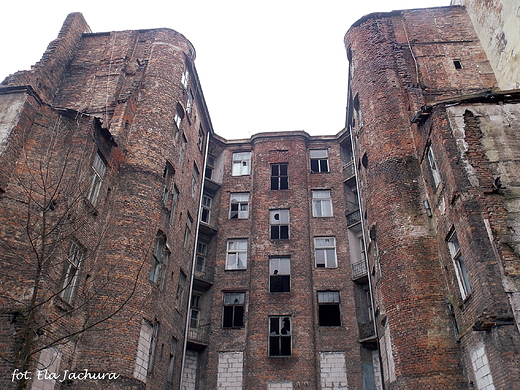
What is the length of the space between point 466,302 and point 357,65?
1299 centimetres

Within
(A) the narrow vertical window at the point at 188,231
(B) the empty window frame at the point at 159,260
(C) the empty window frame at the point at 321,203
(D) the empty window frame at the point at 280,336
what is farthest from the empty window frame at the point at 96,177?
(C) the empty window frame at the point at 321,203

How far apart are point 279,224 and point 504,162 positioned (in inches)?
532

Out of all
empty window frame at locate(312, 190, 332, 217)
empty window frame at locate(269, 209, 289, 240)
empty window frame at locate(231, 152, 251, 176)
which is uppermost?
empty window frame at locate(231, 152, 251, 176)

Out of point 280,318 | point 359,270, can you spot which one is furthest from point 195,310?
point 359,270

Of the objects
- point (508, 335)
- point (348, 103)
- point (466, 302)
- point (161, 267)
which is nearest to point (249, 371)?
point (161, 267)

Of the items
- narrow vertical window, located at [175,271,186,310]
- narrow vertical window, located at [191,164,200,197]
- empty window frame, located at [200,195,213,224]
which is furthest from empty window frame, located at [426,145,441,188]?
empty window frame, located at [200,195,213,224]

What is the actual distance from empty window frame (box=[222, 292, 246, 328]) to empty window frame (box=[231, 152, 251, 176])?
26.3ft

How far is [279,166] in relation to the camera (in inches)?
1045

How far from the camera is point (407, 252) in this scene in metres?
14.6

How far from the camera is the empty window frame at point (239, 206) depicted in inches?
984

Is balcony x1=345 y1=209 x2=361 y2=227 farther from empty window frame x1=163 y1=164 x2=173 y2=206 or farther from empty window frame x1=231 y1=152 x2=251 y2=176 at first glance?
empty window frame x1=163 y1=164 x2=173 y2=206

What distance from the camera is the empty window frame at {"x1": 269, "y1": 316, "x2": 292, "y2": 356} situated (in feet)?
66.4

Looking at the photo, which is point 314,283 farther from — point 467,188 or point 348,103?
point 467,188

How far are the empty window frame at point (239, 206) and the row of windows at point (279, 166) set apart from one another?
165 centimetres
